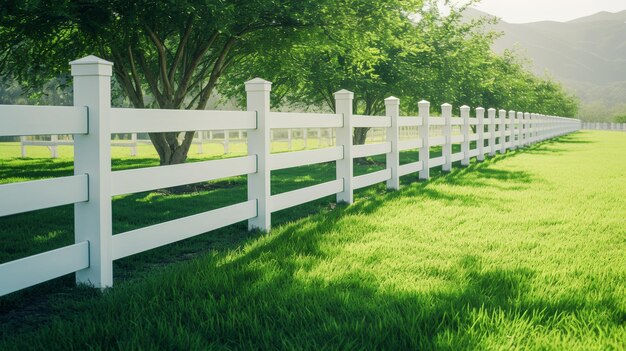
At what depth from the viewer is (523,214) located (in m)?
6.99

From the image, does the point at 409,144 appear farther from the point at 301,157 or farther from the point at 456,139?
the point at 301,157

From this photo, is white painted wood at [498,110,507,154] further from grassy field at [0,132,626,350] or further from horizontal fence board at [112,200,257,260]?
horizontal fence board at [112,200,257,260]

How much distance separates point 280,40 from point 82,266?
8.16 m

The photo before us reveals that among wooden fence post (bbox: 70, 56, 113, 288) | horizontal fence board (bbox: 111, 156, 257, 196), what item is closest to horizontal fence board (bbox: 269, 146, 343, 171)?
horizontal fence board (bbox: 111, 156, 257, 196)

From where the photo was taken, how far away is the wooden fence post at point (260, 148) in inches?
236

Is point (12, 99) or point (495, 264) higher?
point (12, 99)

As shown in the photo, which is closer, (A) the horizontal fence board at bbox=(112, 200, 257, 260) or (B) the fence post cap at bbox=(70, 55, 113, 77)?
(B) the fence post cap at bbox=(70, 55, 113, 77)

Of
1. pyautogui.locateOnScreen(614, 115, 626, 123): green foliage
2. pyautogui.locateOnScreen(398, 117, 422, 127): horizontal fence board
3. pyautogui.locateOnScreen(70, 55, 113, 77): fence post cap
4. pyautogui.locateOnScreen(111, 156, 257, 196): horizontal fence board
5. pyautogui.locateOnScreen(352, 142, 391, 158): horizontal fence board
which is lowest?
pyautogui.locateOnScreen(111, 156, 257, 196): horizontal fence board

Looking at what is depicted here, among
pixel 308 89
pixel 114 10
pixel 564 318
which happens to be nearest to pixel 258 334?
pixel 564 318

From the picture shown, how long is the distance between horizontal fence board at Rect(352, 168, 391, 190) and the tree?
9.09 feet

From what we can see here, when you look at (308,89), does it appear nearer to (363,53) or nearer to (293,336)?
(363,53)

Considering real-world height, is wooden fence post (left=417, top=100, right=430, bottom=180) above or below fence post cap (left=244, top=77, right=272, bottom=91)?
below

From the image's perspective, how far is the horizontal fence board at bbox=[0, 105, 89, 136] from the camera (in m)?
3.33

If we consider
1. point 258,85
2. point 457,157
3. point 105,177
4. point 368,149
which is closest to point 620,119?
point 457,157
